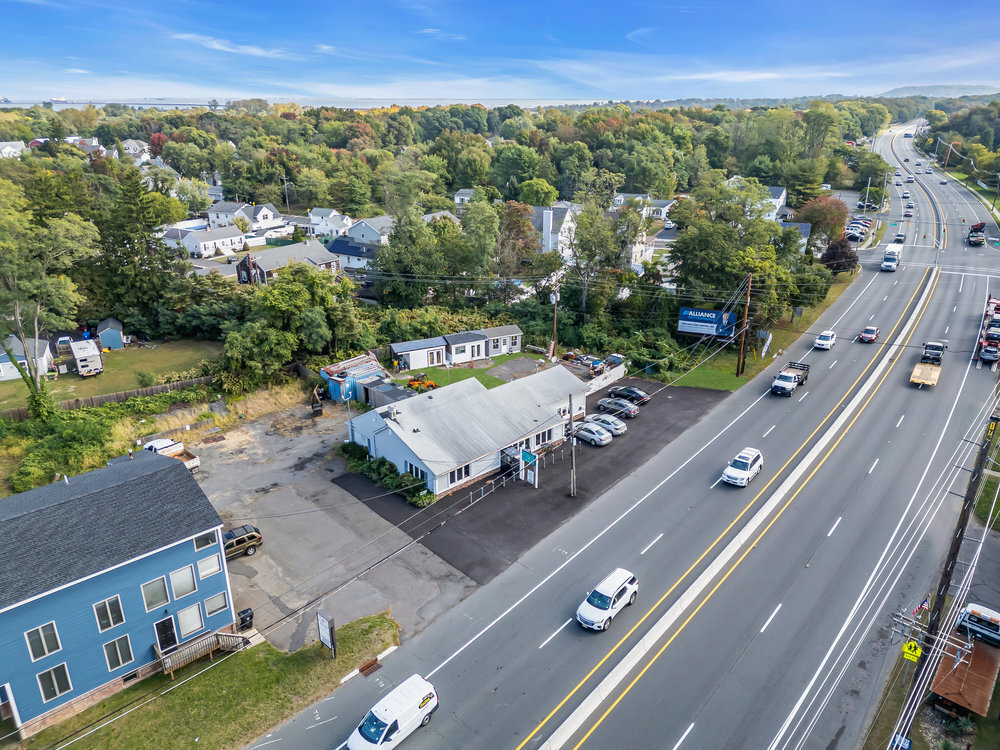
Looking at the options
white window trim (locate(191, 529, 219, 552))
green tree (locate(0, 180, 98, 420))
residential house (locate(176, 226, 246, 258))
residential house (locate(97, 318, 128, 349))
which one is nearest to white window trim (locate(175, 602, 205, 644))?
white window trim (locate(191, 529, 219, 552))

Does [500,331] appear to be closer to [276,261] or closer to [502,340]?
[502,340]

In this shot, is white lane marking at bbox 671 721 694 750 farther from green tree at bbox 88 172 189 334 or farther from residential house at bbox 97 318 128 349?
residential house at bbox 97 318 128 349

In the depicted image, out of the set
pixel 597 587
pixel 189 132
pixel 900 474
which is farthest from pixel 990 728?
pixel 189 132

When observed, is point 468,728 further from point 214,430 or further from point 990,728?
point 214,430

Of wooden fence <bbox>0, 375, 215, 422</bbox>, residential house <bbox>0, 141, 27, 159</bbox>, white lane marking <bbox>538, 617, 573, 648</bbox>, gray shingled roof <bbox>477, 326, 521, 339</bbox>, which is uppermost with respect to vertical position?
residential house <bbox>0, 141, 27, 159</bbox>

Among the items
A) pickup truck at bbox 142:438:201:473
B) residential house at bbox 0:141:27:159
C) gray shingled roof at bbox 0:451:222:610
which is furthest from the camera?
residential house at bbox 0:141:27:159

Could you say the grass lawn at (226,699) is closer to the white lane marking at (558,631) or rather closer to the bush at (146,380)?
the white lane marking at (558,631)

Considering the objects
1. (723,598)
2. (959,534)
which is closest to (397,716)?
(723,598)

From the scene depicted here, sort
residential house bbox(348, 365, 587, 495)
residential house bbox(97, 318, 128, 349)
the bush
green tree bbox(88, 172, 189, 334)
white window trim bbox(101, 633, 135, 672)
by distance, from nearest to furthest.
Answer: white window trim bbox(101, 633, 135, 672) → residential house bbox(348, 365, 587, 495) → the bush → residential house bbox(97, 318, 128, 349) → green tree bbox(88, 172, 189, 334)
